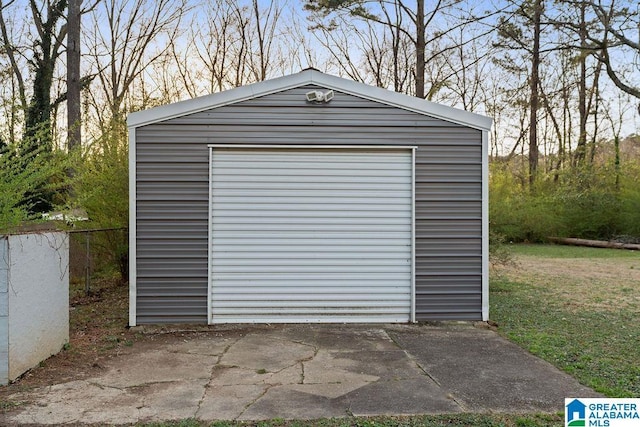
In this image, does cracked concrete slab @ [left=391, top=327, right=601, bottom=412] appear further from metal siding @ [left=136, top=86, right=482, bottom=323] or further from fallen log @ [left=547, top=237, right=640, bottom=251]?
fallen log @ [left=547, top=237, right=640, bottom=251]

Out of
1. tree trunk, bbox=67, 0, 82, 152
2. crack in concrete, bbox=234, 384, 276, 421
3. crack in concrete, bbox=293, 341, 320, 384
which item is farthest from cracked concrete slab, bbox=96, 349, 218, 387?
tree trunk, bbox=67, 0, 82, 152

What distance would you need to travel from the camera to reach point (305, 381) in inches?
163

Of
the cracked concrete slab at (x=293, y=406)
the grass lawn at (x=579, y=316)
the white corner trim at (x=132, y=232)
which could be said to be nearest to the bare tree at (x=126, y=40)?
the white corner trim at (x=132, y=232)

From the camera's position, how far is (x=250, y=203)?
6.30m

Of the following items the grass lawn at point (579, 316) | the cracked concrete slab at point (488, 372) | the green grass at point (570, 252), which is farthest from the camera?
the green grass at point (570, 252)

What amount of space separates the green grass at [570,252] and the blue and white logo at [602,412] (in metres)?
11.0

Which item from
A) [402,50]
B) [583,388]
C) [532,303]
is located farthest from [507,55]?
[583,388]

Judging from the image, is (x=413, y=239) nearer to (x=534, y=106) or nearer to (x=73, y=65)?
(x=73, y=65)

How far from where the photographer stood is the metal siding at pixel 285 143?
6.05 meters

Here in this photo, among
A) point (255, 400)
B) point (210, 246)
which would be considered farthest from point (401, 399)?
point (210, 246)

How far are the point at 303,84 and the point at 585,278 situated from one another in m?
7.53

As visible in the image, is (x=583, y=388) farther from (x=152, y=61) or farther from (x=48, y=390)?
(x=152, y=61)

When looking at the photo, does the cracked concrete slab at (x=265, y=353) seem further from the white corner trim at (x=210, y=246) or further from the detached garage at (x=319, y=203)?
the detached garage at (x=319, y=203)

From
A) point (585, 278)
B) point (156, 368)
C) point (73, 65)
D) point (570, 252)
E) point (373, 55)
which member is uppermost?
point (373, 55)
